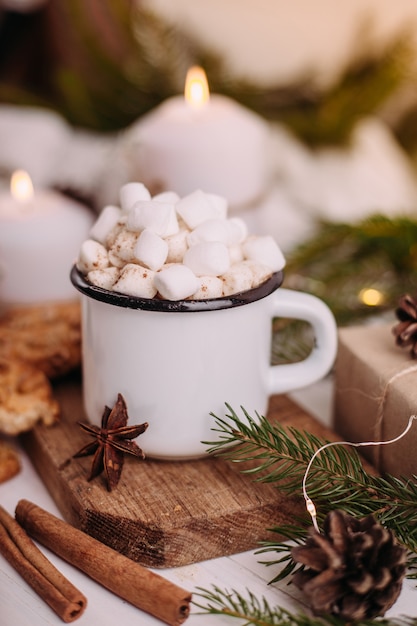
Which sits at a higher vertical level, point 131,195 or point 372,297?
point 131,195

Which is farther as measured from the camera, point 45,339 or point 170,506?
point 45,339

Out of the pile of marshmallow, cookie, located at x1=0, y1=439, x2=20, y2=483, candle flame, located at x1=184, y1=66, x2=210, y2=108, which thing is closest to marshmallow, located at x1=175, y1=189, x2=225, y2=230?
the pile of marshmallow

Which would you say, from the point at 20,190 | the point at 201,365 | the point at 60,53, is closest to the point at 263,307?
the point at 201,365

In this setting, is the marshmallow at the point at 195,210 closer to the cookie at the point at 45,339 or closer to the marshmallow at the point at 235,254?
the marshmallow at the point at 235,254

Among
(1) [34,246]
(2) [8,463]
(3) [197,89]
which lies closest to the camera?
(2) [8,463]

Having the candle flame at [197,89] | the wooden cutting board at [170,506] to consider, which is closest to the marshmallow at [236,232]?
the wooden cutting board at [170,506]

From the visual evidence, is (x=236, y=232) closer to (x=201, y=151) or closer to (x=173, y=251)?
(x=173, y=251)

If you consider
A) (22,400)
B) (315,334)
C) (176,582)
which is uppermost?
(315,334)

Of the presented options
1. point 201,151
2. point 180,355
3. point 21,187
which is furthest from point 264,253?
point 21,187

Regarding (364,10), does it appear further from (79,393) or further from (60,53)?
(79,393)
